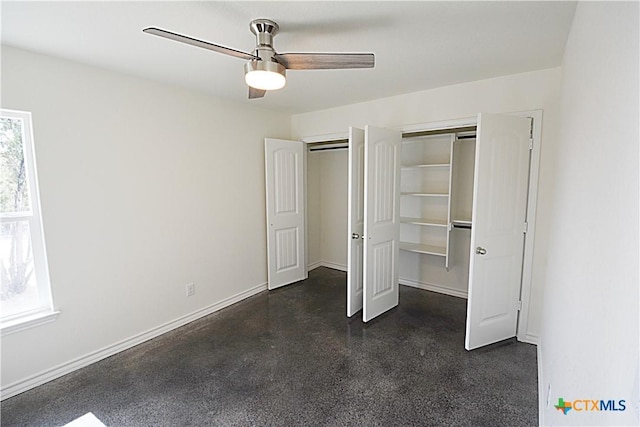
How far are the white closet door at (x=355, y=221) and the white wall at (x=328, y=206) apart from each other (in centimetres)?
153

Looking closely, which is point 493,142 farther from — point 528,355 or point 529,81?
point 528,355

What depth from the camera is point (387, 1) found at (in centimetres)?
157

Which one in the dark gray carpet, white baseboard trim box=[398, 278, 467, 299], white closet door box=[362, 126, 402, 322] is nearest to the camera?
the dark gray carpet

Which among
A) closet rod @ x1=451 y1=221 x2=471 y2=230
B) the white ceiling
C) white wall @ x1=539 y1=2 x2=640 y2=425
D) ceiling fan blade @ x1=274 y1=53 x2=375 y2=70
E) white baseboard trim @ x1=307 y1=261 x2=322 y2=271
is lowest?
white baseboard trim @ x1=307 y1=261 x2=322 y2=271

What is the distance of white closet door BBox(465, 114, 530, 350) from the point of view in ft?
8.15

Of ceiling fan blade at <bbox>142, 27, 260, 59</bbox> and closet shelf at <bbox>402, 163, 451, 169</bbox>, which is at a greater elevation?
ceiling fan blade at <bbox>142, 27, 260, 59</bbox>

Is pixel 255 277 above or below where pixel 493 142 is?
below

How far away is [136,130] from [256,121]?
1434 millimetres

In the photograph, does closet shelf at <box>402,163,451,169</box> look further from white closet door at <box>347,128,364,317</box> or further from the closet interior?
white closet door at <box>347,128,364,317</box>

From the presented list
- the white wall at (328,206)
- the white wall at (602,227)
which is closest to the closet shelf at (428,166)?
the white wall at (328,206)

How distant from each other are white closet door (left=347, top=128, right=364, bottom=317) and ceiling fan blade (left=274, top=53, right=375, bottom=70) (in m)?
1.20

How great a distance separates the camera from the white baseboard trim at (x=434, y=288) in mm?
3897

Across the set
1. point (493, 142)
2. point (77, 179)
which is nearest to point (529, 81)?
point (493, 142)

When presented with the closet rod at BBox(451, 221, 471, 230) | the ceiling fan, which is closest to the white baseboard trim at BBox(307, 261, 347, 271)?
the closet rod at BBox(451, 221, 471, 230)
